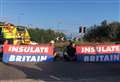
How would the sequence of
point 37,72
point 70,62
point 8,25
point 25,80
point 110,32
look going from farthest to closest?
1. point 110,32
2. point 8,25
3. point 70,62
4. point 37,72
5. point 25,80

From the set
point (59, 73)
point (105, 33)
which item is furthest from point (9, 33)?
point (105, 33)

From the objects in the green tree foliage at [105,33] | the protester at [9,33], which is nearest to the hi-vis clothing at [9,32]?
the protester at [9,33]

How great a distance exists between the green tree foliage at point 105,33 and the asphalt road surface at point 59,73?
6817 cm

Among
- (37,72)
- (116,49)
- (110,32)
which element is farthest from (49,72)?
(110,32)

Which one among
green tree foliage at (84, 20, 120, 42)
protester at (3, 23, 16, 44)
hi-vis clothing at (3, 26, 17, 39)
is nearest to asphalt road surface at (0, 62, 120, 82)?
protester at (3, 23, 16, 44)

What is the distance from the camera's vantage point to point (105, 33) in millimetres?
96875

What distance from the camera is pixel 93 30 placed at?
103500 mm

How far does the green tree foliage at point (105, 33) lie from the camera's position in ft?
303

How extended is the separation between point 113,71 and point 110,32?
76101 millimetres

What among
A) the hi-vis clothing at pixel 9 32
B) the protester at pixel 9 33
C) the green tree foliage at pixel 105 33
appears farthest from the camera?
the green tree foliage at pixel 105 33

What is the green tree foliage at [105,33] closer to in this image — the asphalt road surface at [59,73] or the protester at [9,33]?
the protester at [9,33]

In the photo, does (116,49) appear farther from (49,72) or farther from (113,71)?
(49,72)

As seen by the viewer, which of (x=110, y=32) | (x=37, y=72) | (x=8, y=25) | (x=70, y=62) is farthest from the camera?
(x=110, y=32)

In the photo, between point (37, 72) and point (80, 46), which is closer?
point (37, 72)
